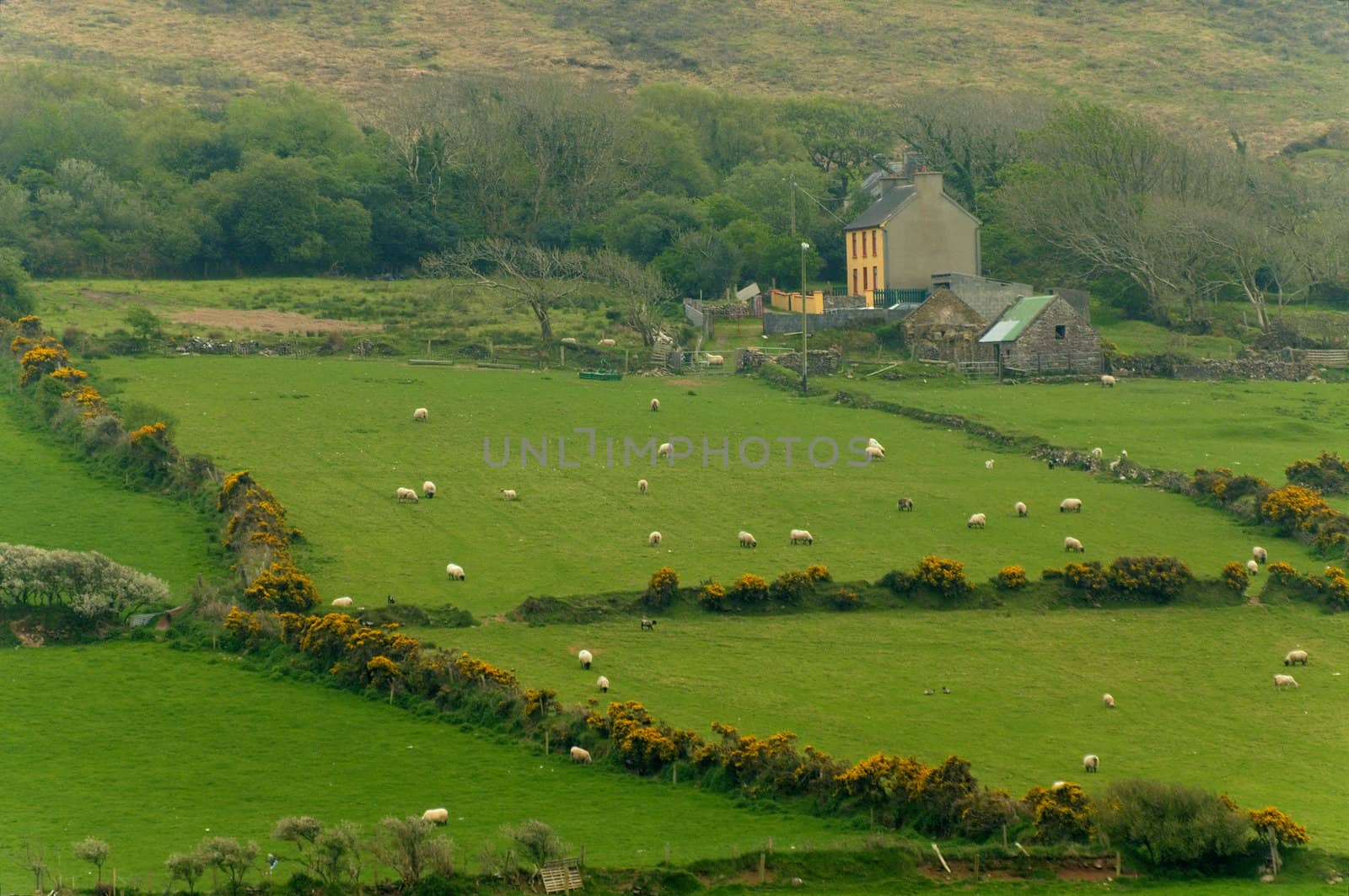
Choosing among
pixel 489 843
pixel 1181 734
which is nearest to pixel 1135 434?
pixel 1181 734

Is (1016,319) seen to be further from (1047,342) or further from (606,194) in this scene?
(606,194)

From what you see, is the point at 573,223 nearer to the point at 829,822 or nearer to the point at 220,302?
the point at 220,302

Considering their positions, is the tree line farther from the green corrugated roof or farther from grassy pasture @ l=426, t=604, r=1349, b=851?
grassy pasture @ l=426, t=604, r=1349, b=851

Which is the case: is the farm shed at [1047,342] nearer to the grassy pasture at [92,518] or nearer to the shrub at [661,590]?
the shrub at [661,590]

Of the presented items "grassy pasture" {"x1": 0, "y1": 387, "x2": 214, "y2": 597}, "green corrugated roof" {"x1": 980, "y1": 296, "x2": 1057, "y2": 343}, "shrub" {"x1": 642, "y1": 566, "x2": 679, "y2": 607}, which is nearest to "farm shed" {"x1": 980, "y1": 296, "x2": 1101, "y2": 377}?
"green corrugated roof" {"x1": 980, "y1": 296, "x2": 1057, "y2": 343}

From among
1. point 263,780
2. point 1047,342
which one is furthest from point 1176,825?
point 1047,342

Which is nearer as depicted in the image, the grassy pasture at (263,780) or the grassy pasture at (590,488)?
the grassy pasture at (263,780)

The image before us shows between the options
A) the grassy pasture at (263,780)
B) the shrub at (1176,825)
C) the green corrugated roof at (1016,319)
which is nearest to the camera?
the shrub at (1176,825)

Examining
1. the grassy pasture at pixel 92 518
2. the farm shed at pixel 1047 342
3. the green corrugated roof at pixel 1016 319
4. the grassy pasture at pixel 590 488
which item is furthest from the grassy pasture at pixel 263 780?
the green corrugated roof at pixel 1016 319
